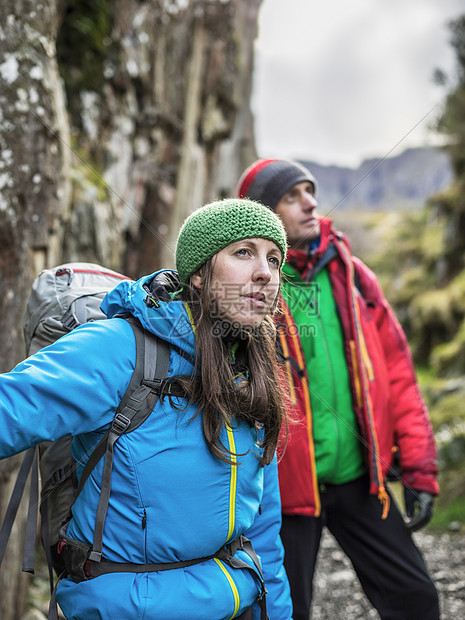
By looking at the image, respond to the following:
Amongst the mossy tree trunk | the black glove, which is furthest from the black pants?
the mossy tree trunk

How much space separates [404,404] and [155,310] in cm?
209

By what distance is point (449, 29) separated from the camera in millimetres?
18547

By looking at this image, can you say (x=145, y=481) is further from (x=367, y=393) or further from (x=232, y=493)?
(x=367, y=393)

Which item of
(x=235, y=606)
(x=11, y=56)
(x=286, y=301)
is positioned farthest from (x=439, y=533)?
(x=11, y=56)

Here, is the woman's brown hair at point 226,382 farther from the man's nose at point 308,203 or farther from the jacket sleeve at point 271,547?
the man's nose at point 308,203

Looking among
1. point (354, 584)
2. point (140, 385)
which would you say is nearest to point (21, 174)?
point (140, 385)

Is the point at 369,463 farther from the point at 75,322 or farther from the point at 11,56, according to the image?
the point at 11,56

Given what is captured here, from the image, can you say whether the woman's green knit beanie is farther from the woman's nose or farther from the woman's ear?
the woman's nose

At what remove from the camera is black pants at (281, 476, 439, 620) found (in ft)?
10.2

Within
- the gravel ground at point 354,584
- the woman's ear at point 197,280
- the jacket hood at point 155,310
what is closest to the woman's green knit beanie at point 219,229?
the woman's ear at point 197,280

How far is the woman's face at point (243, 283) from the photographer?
6.82 feet

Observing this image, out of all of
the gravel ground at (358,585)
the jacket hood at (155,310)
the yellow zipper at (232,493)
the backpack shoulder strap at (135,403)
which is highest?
the jacket hood at (155,310)

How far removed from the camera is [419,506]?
3.30 metres

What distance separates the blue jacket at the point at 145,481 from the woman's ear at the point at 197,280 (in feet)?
0.54
